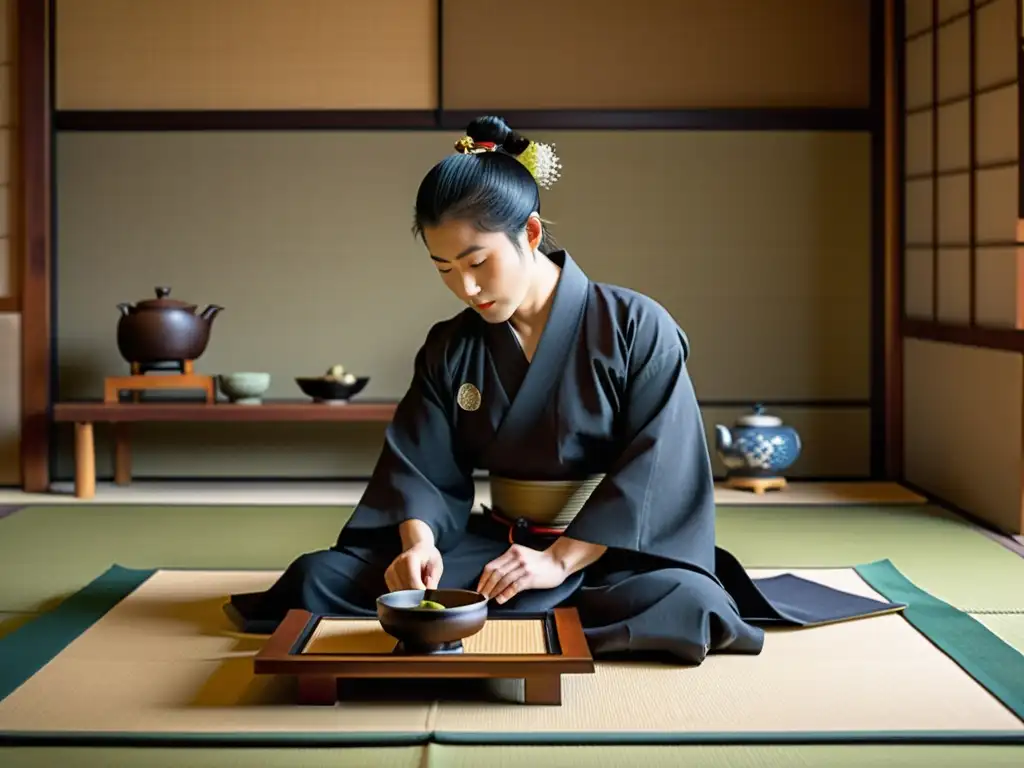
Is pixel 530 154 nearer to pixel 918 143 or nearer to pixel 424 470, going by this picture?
pixel 424 470

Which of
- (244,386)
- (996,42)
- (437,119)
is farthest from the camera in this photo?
(437,119)

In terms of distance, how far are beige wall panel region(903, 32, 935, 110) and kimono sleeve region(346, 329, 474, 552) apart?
3130 millimetres

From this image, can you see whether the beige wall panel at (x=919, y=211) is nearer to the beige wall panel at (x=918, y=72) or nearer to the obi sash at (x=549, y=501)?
the beige wall panel at (x=918, y=72)

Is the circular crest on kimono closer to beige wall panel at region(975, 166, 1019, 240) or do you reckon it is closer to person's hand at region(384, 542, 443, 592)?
person's hand at region(384, 542, 443, 592)

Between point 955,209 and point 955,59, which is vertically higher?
point 955,59

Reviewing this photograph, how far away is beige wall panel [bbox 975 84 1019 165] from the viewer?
487cm

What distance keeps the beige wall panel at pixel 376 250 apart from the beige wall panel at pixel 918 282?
0.17 metres

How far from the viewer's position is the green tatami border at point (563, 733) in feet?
8.32

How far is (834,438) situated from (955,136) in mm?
1449

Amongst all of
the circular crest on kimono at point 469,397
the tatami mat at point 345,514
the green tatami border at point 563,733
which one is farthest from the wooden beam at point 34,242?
the circular crest on kimono at point 469,397

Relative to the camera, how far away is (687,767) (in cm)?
241

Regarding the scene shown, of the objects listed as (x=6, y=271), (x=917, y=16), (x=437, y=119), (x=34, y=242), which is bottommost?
(x=6, y=271)

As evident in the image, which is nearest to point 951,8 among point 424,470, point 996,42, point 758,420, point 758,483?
point 996,42

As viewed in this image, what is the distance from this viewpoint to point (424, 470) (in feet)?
11.2
